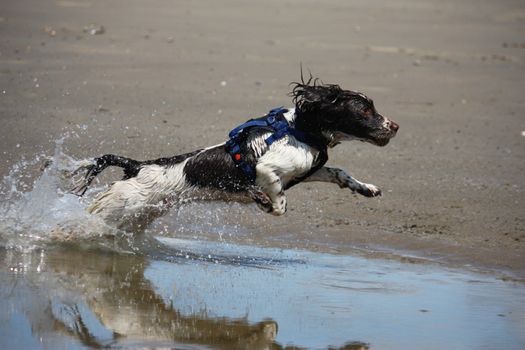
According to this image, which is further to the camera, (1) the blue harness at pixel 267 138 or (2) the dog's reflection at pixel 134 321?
(1) the blue harness at pixel 267 138

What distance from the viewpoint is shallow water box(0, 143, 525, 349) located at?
5133mm

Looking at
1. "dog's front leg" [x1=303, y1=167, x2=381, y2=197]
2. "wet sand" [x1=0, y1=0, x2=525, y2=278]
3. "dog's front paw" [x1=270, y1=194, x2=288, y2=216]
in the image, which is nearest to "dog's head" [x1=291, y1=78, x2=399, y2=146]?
"dog's front leg" [x1=303, y1=167, x2=381, y2=197]

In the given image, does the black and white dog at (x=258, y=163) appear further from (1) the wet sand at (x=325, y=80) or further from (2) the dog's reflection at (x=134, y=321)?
(1) the wet sand at (x=325, y=80)

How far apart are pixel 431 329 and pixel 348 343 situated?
61 cm

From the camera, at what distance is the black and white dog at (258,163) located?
263 inches

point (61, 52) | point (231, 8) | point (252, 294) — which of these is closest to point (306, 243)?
point (252, 294)

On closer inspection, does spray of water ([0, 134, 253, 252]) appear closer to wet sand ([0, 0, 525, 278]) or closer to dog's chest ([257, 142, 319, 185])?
dog's chest ([257, 142, 319, 185])

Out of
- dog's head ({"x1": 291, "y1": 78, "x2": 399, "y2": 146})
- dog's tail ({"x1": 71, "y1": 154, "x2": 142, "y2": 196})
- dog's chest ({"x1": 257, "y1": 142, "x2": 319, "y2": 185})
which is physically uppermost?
dog's head ({"x1": 291, "y1": 78, "x2": 399, "y2": 146})

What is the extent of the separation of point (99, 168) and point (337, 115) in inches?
68.4

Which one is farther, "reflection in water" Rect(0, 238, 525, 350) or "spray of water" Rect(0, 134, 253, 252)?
"spray of water" Rect(0, 134, 253, 252)

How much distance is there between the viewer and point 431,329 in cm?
547

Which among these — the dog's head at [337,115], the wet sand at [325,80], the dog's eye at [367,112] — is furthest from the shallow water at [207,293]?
the dog's eye at [367,112]

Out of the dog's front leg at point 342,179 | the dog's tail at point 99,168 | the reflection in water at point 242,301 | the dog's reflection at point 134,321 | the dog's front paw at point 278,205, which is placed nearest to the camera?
the dog's reflection at point 134,321

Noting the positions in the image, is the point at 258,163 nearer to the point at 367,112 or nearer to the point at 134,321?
the point at 367,112
